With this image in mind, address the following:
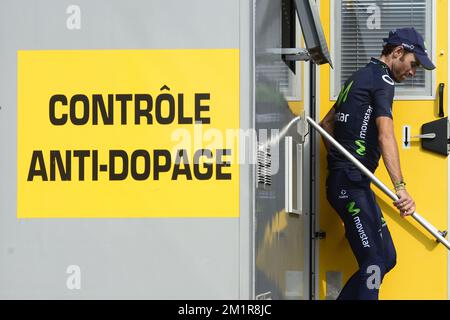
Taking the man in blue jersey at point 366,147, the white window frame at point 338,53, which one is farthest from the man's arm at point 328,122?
the white window frame at point 338,53

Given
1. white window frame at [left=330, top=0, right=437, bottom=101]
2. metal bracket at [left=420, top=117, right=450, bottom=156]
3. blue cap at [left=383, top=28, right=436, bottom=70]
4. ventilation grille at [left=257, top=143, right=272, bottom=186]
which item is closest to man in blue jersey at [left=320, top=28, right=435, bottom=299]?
blue cap at [left=383, top=28, right=436, bottom=70]

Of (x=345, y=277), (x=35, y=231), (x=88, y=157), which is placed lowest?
(x=345, y=277)

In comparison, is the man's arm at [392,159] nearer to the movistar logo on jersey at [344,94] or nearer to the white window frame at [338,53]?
the movistar logo on jersey at [344,94]

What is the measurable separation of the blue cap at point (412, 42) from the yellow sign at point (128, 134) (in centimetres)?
201

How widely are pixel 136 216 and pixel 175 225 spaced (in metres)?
0.14

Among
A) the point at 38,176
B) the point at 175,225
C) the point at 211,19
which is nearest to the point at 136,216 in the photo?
the point at 175,225

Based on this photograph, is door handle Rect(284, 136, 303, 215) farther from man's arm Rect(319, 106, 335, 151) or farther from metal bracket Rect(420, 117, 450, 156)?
metal bracket Rect(420, 117, 450, 156)

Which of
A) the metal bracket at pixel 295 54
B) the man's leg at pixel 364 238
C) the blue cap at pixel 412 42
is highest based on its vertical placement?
the blue cap at pixel 412 42

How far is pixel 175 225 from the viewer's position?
12.1 feet

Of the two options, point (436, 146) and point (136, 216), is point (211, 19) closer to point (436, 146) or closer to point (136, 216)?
point (136, 216)

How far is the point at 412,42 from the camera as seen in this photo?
5.51m

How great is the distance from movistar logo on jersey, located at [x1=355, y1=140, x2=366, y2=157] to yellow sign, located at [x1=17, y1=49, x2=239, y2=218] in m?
1.98

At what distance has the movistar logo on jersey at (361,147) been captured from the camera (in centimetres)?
557

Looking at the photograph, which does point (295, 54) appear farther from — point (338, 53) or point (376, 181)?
point (338, 53)
